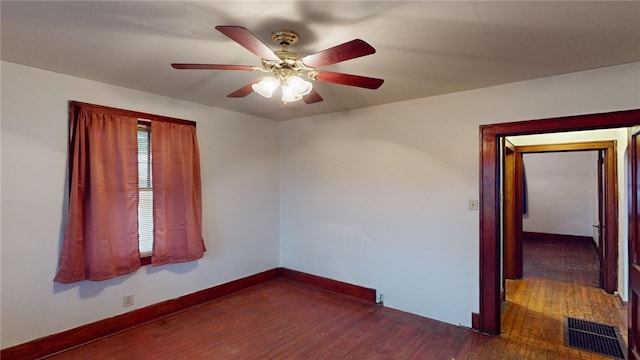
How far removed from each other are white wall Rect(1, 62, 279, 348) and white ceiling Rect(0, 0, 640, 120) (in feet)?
0.73

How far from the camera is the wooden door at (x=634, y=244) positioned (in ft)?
8.00

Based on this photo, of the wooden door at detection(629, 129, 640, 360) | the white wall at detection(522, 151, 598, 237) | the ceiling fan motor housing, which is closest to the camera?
the ceiling fan motor housing

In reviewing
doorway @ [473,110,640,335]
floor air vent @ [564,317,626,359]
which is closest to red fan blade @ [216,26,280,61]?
doorway @ [473,110,640,335]

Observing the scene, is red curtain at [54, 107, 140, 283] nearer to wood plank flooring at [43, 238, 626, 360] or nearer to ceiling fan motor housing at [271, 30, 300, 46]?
wood plank flooring at [43, 238, 626, 360]

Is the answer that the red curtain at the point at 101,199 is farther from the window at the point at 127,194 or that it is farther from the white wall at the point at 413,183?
the white wall at the point at 413,183

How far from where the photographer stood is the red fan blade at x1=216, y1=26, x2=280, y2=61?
1.51m

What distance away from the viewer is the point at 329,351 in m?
2.85

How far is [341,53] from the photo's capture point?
1729 mm

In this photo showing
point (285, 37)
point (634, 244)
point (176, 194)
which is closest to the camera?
point (285, 37)

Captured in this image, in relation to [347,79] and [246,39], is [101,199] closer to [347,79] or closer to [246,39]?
[246,39]

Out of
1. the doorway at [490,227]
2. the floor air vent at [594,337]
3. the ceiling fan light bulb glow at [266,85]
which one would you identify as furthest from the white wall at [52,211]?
the floor air vent at [594,337]

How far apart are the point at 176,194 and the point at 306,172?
182 centimetres

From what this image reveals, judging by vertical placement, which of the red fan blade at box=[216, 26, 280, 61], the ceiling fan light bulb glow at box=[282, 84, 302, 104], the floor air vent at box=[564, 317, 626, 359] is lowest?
the floor air vent at box=[564, 317, 626, 359]

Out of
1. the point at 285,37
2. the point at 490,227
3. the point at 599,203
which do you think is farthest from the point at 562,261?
the point at 285,37
